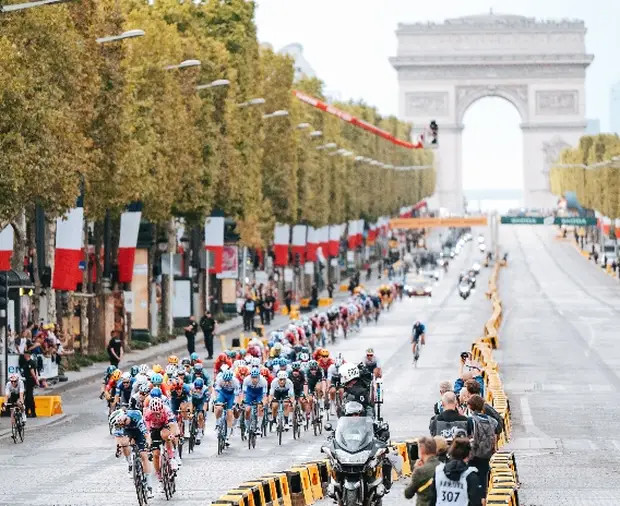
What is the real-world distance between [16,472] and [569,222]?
516ft

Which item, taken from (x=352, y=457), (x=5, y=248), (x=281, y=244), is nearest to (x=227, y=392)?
(x=352, y=457)

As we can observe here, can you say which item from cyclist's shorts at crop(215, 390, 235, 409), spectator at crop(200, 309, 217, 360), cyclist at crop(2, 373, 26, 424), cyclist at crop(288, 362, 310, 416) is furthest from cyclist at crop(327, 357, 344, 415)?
spectator at crop(200, 309, 217, 360)

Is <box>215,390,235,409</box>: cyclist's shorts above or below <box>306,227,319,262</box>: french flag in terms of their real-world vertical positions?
below

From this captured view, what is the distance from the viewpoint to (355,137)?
162250 mm

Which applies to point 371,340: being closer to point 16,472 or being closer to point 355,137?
point 16,472

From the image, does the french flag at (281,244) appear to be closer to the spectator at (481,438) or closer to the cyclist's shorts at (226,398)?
the cyclist's shorts at (226,398)

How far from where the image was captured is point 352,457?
26.3 metres

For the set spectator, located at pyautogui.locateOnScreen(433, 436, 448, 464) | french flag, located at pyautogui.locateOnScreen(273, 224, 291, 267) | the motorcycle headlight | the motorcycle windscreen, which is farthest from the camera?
french flag, located at pyautogui.locateOnScreen(273, 224, 291, 267)

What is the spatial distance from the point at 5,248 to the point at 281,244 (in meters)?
A: 55.4

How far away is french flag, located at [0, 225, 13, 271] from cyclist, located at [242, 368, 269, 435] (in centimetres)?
1383

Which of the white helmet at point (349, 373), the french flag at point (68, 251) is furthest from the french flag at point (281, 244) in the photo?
the white helmet at point (349, 373)

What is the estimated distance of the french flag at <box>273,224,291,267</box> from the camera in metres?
106

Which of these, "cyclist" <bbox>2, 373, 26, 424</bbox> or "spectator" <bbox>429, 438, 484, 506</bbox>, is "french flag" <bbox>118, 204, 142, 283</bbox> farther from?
"spectator" <bbox>429, 438, 484, 506</bbox>

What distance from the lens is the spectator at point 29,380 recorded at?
155ft
